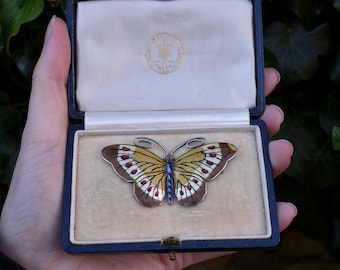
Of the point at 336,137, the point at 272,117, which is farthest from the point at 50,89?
the point at 336,137

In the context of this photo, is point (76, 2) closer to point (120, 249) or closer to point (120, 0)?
point (120, 0)

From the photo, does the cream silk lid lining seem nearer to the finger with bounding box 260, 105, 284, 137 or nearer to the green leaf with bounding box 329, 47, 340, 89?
the finger with bounding box 260, 105, 284, 137

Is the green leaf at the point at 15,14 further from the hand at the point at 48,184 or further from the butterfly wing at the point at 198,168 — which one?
the butterfly wing at the point at 198,168

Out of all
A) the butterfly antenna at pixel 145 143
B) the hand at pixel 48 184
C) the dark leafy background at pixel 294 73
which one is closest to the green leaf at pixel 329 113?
the dark leafy background at pixel 294 73

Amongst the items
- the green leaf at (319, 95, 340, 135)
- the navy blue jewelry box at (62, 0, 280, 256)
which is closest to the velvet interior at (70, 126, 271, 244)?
the navy blue jewelry box at (62, 0, 280, 256)

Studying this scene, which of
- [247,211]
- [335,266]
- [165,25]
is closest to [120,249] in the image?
[247,211]

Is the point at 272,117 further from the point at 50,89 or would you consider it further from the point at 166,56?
the point at 50,89
